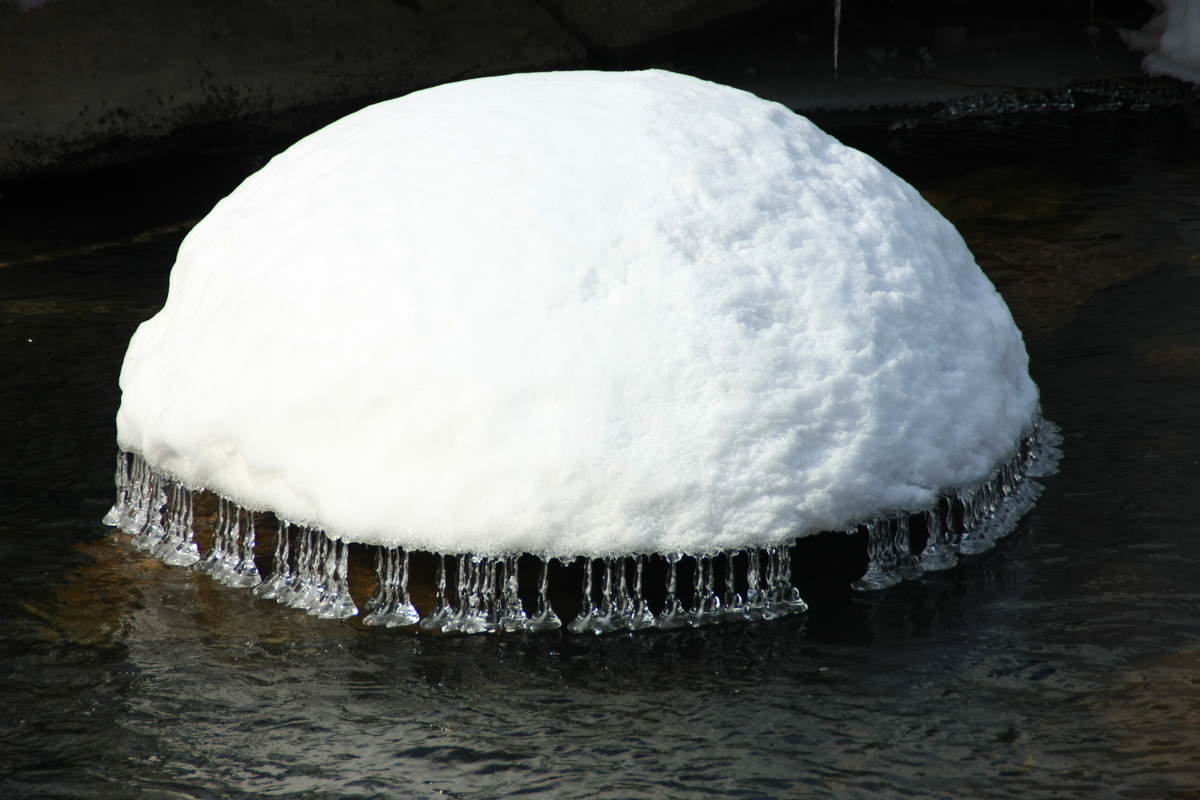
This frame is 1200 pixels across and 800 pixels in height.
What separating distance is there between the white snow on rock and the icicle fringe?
5837 millimetres

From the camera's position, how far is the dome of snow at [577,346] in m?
3.23

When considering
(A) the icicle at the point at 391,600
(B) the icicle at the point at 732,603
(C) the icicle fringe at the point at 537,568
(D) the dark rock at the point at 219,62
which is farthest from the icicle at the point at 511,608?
(D) the dark rock at the point at 219,62

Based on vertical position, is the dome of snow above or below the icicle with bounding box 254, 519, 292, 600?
above

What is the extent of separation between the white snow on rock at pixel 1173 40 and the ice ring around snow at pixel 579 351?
19.1 feet

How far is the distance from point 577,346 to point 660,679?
942 millimetres

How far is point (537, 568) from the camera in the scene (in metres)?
3.71

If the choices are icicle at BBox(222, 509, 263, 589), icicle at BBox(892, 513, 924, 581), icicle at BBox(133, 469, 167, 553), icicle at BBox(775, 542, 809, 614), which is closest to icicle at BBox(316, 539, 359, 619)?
icicle at BBox(222, 509, 263, 589)

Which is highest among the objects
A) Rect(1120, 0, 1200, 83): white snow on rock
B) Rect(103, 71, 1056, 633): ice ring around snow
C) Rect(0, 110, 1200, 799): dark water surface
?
Rect(1120, 0, 1200, 83): white snow on rock

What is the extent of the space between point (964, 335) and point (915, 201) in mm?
613

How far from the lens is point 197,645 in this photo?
3428 mm

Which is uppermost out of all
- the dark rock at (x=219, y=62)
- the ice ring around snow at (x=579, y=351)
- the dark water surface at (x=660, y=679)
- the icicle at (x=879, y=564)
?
the dark rock at (x=219, y=62)

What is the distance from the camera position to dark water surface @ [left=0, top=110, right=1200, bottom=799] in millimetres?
2836

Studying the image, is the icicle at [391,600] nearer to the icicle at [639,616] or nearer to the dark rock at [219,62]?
the icicle at [639,616]

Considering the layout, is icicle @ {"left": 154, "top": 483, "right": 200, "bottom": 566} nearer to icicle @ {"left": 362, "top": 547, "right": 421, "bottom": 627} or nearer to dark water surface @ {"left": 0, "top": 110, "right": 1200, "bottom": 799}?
dark water surface @ {"left": 0, "top": 110, "right": 1200, "bottom": 799}
